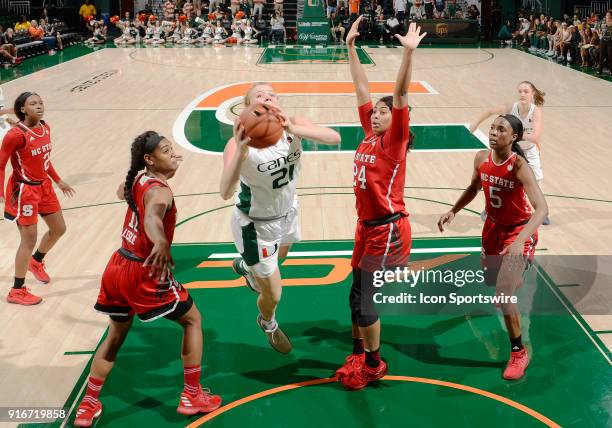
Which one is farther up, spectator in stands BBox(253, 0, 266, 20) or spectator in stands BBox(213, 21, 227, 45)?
spectator in stands BBox(253, 0, 266, 20)

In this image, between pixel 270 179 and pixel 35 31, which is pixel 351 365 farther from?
pixel 35 31

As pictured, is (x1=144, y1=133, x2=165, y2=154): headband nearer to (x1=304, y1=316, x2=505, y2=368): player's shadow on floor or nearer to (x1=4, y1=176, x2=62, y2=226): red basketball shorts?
(x1=304, y1=316, x2=505, y2=368): player's shadow on floor

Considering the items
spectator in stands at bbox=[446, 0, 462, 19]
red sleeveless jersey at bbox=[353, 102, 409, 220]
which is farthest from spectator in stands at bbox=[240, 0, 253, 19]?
red sleeveless jersey at bbox=[353, 102, 409, 220]

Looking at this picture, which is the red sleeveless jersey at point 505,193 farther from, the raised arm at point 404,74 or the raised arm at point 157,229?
the raised arm at point 157,229

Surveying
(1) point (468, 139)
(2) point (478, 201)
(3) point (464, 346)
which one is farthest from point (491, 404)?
(1) point (468, 139)

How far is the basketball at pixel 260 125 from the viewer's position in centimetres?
426

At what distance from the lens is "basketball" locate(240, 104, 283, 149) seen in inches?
168

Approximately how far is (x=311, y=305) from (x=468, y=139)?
6.80 m

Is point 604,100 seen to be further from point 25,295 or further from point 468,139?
point 25,295

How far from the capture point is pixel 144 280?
13.9 ft

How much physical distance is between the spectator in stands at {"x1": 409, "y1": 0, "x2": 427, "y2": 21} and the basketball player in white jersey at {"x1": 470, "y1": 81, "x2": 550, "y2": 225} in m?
21.4

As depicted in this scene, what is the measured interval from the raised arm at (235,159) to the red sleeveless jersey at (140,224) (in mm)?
334

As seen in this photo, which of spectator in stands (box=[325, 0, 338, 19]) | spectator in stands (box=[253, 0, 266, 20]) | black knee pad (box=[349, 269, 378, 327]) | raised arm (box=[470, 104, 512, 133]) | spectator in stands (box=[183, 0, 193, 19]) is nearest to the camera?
black knee pad (box=[349, 269, 378, 327])

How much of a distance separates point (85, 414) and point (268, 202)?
5.58 feet
